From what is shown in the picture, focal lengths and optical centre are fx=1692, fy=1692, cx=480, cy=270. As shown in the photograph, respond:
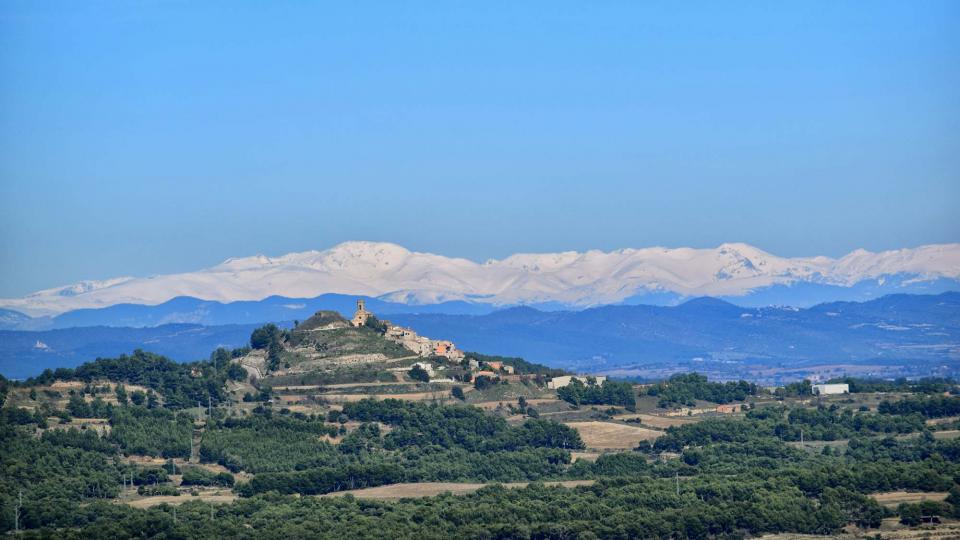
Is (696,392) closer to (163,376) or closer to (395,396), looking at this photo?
(395,396)

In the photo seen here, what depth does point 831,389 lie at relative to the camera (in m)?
143

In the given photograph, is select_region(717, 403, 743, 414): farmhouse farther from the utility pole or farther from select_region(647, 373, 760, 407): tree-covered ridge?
the utility pole

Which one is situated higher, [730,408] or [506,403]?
[506,403]

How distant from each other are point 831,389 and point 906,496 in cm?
5452

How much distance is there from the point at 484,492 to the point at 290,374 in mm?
42786

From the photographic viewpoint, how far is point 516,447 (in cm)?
11500

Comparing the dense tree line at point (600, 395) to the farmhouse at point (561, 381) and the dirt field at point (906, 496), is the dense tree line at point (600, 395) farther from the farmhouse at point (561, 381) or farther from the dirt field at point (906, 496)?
the dirt field at point (906, 496)

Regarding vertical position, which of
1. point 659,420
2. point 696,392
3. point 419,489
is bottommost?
point 419,489

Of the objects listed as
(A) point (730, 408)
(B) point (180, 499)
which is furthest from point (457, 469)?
(A) point (730, 408)

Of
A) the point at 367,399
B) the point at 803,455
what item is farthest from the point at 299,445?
the point at 803,455

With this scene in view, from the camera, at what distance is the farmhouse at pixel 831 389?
463ft

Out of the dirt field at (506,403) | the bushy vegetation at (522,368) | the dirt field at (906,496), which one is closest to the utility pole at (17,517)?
the dirt field at (906,496)

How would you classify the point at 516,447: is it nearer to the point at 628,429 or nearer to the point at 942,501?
the point at 628,429

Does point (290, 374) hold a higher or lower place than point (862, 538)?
higher
